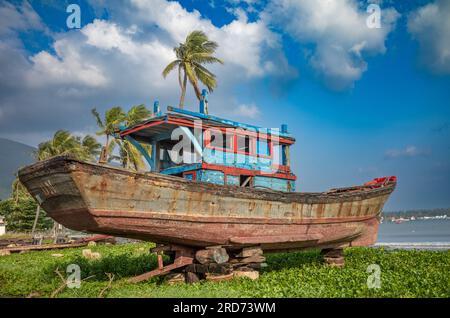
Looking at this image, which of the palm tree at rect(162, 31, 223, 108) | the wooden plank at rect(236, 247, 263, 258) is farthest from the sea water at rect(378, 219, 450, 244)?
the wooden plank at rect(236, 247, 263, 258)

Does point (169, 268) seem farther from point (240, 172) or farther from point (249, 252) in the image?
point (240, 172)

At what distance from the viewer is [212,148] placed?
9.93 m

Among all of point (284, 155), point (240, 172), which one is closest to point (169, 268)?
point (240, 172)

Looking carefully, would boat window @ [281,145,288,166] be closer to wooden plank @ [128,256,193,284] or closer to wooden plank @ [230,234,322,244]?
wooden plank @ [230,234,322,244]

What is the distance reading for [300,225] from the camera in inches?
411

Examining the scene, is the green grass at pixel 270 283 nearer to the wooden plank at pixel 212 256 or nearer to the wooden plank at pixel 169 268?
the wooden plank at pixel 169 268

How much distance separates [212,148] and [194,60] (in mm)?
16317

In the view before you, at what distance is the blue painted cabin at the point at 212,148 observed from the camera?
9.63 m

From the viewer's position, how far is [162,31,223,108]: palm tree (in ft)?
80.5

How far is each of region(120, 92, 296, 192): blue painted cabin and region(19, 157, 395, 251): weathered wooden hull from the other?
118 cm

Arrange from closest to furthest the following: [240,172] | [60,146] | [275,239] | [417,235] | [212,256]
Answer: [212,256], [275,239], [240,172], [60,146], [417,235]
